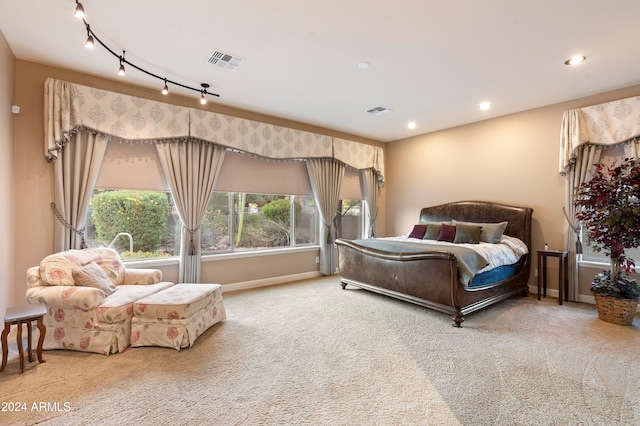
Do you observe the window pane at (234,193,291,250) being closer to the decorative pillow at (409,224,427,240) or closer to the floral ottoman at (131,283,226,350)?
the floral ottoman at (131,283,226,350)

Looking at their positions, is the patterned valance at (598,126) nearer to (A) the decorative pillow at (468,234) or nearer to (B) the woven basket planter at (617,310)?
(A) the decorative pillow at (468,234)

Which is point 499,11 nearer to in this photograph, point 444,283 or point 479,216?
point 444,283

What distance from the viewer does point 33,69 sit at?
10.5 ft

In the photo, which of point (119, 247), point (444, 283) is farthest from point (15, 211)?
point (444, 283)

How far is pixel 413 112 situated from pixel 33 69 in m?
4.86

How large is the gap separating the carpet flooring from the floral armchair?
0.12 m

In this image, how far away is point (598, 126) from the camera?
3.88 m

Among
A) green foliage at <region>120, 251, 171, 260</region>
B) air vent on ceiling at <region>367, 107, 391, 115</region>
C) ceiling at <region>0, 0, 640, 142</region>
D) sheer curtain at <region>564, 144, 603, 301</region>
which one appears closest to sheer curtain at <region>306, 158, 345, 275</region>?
air vent on ceiling at <region>367, 107, 391, 115</region>

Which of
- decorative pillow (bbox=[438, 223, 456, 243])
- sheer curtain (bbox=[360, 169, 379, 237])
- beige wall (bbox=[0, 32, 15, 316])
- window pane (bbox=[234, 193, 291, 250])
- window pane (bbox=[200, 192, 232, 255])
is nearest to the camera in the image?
beige wall (bbox=[0, 32, 15, 316])

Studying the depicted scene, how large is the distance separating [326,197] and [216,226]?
2.05 m

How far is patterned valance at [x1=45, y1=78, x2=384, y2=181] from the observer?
3221 millimetres

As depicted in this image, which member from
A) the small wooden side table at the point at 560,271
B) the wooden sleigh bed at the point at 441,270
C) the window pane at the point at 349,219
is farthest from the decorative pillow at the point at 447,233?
the window pane at the point at 349,219

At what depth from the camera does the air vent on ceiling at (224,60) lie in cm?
303

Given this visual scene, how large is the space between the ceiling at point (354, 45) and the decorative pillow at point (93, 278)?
2.15 m
